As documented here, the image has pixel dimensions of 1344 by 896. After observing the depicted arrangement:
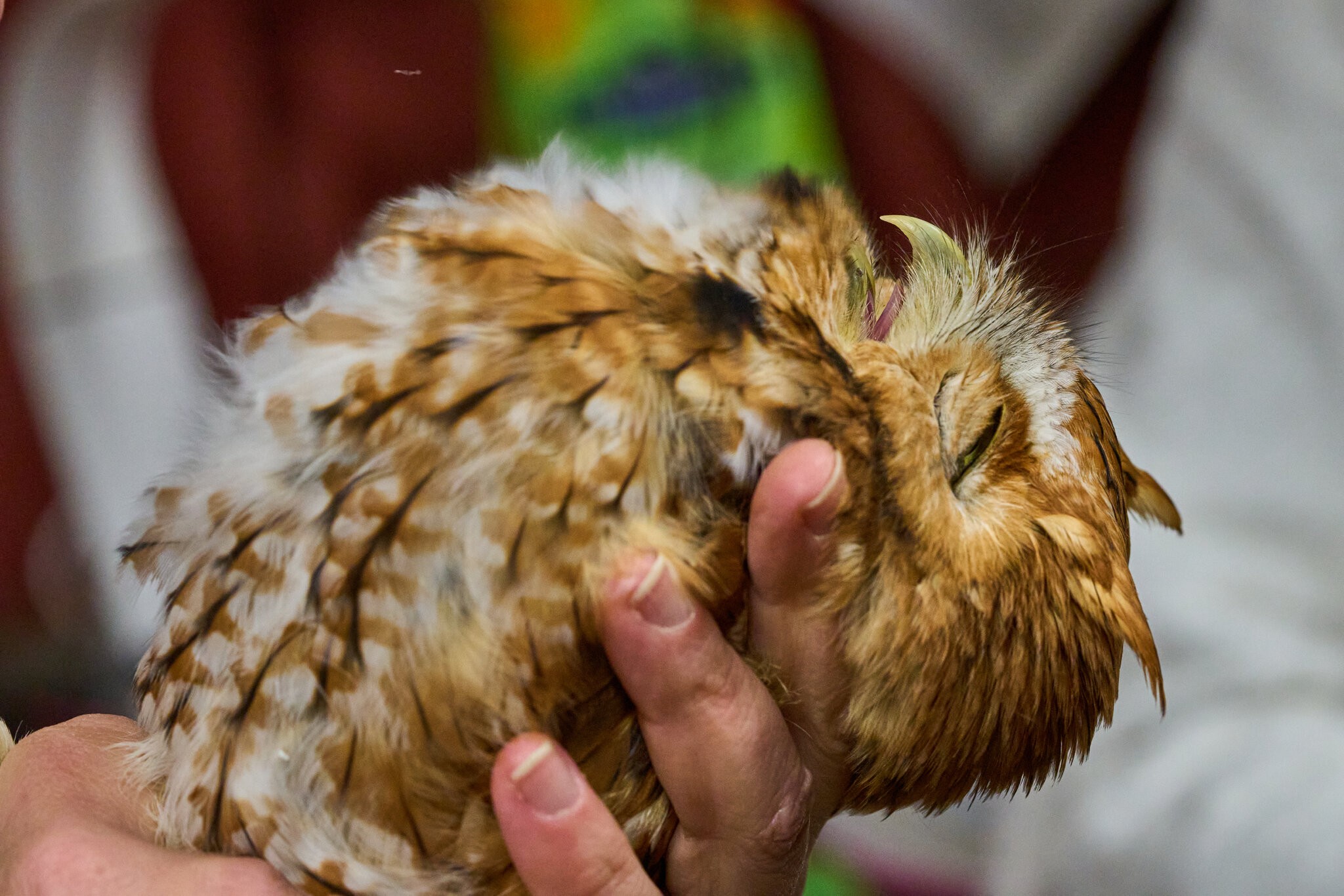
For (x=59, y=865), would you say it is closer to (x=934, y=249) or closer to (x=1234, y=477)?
(x=934, y=249)

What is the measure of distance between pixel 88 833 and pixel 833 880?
593 mm

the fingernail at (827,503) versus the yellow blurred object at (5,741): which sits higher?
the fingernail at (827,503)

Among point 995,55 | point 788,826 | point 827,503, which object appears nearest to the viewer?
point 827,503

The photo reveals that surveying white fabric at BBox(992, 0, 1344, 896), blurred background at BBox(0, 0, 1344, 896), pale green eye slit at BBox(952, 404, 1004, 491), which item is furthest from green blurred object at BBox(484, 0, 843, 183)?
white fabric at BBox(992, 0, 1344, 896)

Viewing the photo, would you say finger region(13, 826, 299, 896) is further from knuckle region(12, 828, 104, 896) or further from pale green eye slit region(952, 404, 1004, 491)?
pale green eye slit region(952, 404, 1004, 491)

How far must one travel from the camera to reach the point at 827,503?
33 cm

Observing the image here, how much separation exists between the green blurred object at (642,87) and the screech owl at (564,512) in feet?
0.08

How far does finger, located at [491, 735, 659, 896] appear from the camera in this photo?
334 millimetres

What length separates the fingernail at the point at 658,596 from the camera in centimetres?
33

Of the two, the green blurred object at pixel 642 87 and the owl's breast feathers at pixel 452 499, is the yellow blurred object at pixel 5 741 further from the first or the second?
the green blurred object at pixel 642 87

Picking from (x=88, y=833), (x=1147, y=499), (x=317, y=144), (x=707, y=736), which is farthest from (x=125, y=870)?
(x=1147, y=499)

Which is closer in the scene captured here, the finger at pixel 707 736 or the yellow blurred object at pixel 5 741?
the finger at pixel 707 736

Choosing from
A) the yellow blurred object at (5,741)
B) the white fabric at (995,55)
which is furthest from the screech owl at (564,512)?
the white fabric at (995,55)

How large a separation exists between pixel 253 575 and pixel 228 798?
0.08 m
